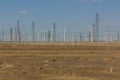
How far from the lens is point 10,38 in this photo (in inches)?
7869

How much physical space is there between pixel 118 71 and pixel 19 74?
35.0 ft

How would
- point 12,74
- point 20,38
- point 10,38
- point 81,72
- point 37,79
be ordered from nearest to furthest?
point 37,79
point 12,74
point 81,72
point 20,38
point 10,38

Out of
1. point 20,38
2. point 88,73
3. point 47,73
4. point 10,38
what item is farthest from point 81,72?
point 10,38

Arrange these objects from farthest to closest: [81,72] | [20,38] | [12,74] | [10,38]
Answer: [10,38]
[20,38]
[81,72]
[12,74]

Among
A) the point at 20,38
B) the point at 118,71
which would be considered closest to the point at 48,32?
the point at 20,38

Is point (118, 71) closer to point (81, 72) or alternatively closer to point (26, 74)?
point (81, 72)

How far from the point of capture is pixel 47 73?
40.5 metres

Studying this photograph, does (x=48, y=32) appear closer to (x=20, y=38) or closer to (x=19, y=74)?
(x=20, y=38)

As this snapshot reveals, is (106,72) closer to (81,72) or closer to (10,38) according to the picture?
(81,72)

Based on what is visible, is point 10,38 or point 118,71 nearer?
point 118,71

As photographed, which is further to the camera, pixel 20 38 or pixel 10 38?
pixel 10 38

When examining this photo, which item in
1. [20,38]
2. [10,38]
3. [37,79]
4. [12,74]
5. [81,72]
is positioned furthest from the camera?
[10,38]

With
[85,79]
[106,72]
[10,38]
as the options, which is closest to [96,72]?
[106,72]

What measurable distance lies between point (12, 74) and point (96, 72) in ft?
28.9
